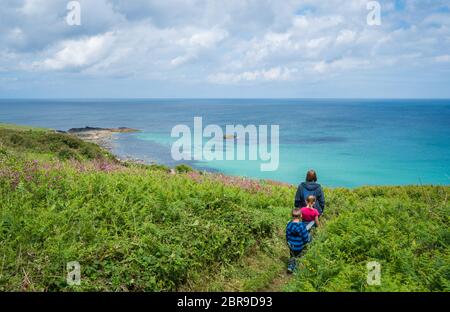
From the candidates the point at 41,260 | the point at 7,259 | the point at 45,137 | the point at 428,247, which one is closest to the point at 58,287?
the point at 41,260

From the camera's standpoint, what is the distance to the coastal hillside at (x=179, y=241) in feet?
22.1

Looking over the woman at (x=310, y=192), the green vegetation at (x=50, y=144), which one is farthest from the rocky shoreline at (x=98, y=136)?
the woman at (x=310, y=192)

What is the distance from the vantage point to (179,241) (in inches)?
320

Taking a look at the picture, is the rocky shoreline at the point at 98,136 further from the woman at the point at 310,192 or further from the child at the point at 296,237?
the child at the point at 296,237

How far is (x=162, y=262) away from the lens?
7367mm

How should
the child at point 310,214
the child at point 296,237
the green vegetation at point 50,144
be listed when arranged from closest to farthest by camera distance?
the child at point 296,237 → the child at point 310,214 → the green vegetation at point 50,144

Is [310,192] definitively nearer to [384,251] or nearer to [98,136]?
[384,251]

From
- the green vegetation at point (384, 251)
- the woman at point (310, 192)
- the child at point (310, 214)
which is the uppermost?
the woman at point (310, 192)

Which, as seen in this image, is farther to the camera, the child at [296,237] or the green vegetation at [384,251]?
the child at [296,237]

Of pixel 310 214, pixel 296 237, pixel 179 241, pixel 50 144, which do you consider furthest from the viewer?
pixel 50 144

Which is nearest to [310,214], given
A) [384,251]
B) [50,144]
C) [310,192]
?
[310,192]

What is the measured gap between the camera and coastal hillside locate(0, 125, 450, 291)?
6.72 metres

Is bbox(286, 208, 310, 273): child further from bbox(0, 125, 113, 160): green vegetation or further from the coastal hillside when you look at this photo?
bbox(0, 125, 113, 160): green vegetation

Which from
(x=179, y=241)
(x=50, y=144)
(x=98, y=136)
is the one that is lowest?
(x=179, y=241)
